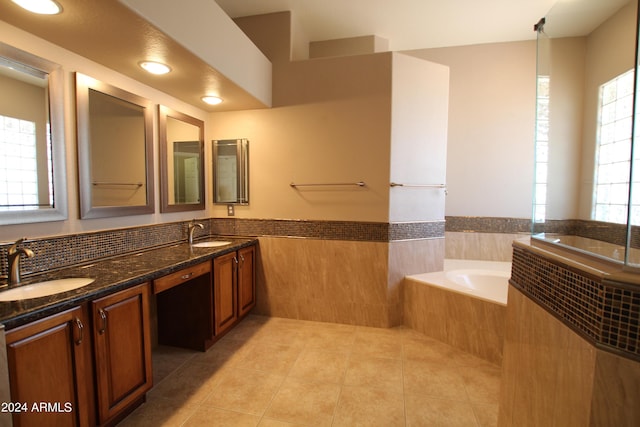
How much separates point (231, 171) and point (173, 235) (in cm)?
88

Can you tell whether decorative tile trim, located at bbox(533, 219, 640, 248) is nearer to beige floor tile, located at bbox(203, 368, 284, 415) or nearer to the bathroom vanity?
beige floor tile, located at bbox(203, 368, 284, 415)

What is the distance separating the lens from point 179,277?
1878 millimetres

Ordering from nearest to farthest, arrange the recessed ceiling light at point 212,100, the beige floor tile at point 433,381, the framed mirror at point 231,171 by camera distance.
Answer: the beige floor tile at point 433,381, the recessed ceiling light at point 212,100, the framed mirror at point 231,171

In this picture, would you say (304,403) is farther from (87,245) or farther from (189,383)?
(87,245)

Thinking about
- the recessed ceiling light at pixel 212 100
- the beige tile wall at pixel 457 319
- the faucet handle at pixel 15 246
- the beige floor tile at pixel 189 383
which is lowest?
the beige floor tile at pixel 189 383

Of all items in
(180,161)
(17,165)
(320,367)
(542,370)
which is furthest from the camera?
(180,161)

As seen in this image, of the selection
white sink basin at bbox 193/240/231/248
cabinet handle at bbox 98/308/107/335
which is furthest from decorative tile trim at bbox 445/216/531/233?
cabinet handle at bbox 98/308/107/335

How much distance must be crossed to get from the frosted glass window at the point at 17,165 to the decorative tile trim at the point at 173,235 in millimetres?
226

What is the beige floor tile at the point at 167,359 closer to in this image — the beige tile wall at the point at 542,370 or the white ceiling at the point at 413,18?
the beige tile wall at the point at 542,370

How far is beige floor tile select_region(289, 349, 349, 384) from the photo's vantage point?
1986 millimetres

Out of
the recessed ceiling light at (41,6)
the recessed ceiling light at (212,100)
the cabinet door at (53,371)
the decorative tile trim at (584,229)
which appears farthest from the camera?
the recessed ceiling light at (212,100)

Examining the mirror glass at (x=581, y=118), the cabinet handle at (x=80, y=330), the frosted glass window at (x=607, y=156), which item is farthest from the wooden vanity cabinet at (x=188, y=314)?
the frosted glass window at (x=607, y=156)

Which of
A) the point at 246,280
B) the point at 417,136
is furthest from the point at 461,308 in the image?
the point at 246,280

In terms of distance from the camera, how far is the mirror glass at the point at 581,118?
1.65 metres
